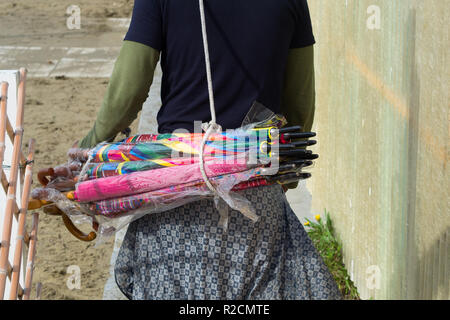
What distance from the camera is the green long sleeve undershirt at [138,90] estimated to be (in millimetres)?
2283

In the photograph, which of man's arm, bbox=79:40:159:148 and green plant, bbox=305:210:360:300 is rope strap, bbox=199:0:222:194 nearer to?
man's arm, bbox=79:40:159:148

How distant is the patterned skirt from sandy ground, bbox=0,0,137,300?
2.11 meters

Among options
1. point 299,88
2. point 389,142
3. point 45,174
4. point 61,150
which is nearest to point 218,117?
point 299,88

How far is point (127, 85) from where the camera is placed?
231cm

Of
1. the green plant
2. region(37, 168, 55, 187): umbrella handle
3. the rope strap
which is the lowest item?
the green plant

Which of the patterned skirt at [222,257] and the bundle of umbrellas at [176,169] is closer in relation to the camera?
the bundle of umbrellas at [176,169]

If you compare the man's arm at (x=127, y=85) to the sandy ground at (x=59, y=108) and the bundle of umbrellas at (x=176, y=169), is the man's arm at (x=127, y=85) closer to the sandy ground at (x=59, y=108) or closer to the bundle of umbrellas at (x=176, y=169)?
the bundle of umbrellas at (x=176, y=169)

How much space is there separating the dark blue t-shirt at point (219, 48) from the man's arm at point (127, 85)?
1.5 inches

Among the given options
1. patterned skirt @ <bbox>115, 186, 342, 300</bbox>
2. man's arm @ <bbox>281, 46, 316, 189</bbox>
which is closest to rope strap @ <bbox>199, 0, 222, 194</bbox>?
patterned skirt @ <bbox>115, 186, 342, 300</bbox>

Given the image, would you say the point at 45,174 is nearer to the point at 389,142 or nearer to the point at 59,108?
the point at 389,142

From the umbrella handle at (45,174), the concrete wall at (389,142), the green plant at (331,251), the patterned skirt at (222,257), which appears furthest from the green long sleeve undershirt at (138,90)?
the green plant at (331,251)

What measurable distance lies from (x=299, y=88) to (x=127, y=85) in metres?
0.62

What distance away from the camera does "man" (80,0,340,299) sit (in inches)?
89.6

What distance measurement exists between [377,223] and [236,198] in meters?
1.50
